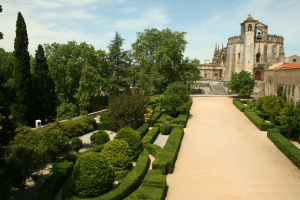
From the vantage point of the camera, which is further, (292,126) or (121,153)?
(292,126)

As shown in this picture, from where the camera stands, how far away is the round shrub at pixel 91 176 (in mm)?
9438

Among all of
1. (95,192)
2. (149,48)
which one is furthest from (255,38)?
(95,192)

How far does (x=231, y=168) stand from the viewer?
13258mm

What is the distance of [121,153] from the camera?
12320 mm

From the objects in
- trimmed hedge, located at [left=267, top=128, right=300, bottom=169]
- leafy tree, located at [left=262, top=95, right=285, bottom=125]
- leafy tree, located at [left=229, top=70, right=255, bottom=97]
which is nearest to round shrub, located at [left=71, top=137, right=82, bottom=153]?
trimmed hedge, located at [left=267, top=128, right=300, bottom=169]

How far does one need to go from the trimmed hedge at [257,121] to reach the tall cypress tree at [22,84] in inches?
866

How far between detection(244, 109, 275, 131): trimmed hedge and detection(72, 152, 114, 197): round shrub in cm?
1679

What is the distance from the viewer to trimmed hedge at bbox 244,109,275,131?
21.4m

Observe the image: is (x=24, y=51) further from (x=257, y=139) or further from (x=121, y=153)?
(x=257, y=139)

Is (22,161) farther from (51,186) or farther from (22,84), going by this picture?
(22,84)

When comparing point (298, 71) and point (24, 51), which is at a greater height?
point (24, 51)

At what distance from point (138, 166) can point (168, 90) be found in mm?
15276

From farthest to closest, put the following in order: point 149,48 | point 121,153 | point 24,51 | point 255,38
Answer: point 255,38 < point 149,48 < point 24,51 < point 121,153

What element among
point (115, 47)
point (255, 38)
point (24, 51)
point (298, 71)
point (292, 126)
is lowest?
point (292, 126)
